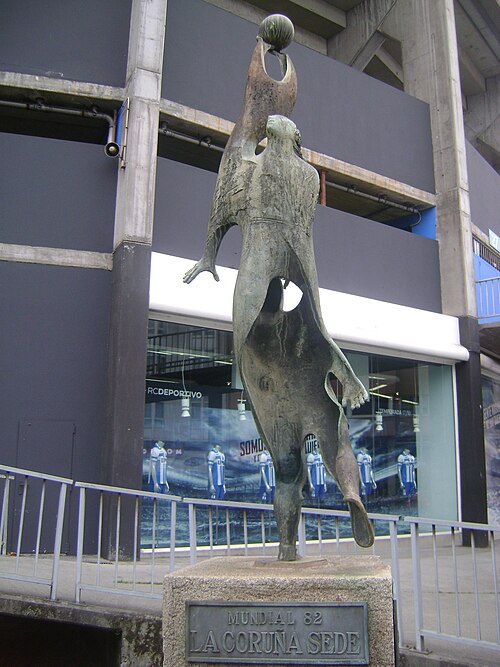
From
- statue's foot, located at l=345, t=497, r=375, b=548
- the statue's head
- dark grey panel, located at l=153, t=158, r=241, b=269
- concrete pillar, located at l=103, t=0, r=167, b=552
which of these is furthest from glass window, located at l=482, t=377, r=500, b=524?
the statue's head

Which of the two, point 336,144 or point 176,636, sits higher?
point 336,144

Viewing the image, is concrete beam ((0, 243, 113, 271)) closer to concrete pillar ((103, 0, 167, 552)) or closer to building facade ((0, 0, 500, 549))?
building facade ((0, 0, 500, 549))

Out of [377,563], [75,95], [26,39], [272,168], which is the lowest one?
[377,563]

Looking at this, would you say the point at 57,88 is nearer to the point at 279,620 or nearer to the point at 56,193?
the point at 56,193

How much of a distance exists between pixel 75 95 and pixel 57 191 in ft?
6.15

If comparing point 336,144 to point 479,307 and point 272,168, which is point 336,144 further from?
point 272,168

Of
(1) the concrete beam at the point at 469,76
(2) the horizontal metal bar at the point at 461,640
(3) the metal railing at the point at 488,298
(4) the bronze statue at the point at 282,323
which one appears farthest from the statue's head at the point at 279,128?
(1) the concrete beam at the point at 469,76

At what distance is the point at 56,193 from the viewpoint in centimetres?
1166

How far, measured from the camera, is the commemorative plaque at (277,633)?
3420mm

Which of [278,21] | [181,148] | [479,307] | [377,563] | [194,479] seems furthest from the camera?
[479,307]

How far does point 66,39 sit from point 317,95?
17.6 ft

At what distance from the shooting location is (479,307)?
53.1 ft

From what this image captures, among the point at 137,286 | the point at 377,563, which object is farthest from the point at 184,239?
the point at 377,563

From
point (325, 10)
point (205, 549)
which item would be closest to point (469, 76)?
point (325, 10)
